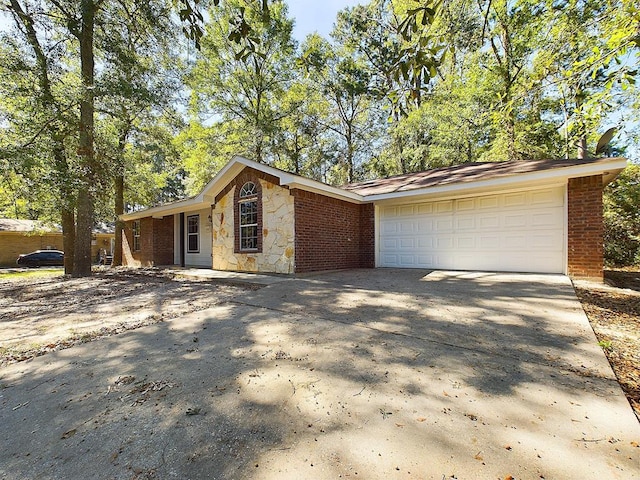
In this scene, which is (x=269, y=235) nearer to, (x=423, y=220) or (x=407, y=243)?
(x=407, y=243)

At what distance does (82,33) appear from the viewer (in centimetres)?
850

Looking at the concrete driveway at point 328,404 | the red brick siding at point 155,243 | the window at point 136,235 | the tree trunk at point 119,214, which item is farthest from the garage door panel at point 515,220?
the window at point 136,235

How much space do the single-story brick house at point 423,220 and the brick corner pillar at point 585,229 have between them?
17 millimetres

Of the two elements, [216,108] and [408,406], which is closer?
[408,406]

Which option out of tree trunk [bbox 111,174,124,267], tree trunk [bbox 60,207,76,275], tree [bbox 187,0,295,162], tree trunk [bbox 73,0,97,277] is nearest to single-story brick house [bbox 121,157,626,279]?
tree trunk [bbox 73,0,97,277]

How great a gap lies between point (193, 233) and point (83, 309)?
8.25 m

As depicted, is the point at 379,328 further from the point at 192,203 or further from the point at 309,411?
the point at 192,203

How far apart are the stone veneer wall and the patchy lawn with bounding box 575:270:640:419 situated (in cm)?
595

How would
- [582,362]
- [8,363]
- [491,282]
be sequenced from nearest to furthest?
[582,362] < [8,363] < [491,282]

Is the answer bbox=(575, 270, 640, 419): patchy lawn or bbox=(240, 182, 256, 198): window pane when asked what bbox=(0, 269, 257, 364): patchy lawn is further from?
bbox=(575, 270, 640, 419): patchy lawn

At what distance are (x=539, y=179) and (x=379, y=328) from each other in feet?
19.7

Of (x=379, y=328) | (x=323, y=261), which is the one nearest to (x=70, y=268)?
(x=323, y=261)

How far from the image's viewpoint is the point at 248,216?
8.96 m

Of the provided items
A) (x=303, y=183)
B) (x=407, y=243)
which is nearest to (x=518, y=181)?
(x=407, y=243)
